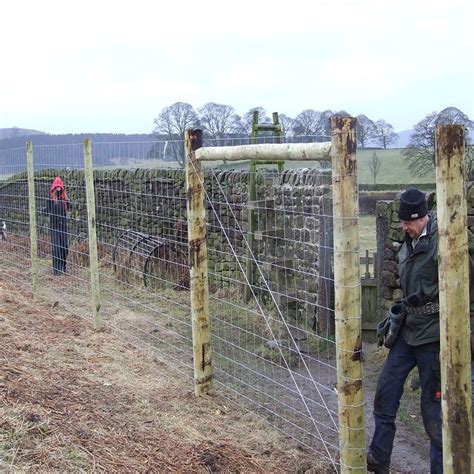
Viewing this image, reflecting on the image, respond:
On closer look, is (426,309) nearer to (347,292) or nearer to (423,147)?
(347,292)

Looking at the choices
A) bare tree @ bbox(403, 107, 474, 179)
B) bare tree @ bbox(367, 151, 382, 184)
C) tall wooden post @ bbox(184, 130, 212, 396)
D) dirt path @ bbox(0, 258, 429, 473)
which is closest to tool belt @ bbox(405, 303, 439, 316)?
dirt path @ bbox(0, 258, 429, 473)

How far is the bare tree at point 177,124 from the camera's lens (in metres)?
8.31

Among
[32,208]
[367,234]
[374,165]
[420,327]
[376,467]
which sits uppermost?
[374,165]

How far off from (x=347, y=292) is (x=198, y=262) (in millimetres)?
1922

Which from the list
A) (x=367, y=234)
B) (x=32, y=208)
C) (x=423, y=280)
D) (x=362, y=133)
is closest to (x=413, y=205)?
(x=423, y=280)

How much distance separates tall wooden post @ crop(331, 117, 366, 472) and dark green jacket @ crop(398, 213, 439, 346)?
62 centimetres

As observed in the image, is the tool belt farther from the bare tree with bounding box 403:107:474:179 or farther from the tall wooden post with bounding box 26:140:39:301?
the bare tree with bounding box 403:107:474:179

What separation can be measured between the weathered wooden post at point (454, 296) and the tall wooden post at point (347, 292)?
0.71 metres

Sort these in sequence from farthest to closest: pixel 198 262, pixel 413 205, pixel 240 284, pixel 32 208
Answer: pixel 240 284 < pixel 32 208 < pixel 198 262 < pixel 413 205

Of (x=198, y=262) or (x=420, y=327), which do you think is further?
(x=198, y=262)

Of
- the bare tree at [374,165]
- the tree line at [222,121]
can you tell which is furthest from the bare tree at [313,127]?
the bare tree at [374,165]

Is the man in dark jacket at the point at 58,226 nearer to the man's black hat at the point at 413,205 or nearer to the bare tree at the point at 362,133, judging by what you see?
the bare tree at the point at 362,133

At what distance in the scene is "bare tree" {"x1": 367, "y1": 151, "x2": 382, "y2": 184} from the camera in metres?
19.5

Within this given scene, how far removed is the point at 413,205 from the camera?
163 inches
